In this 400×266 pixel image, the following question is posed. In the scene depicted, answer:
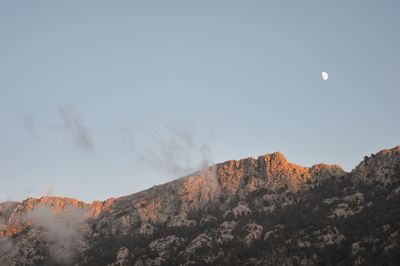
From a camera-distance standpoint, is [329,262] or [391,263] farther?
[329,262]

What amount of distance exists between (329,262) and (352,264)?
1067cm

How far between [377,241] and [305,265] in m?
27.3

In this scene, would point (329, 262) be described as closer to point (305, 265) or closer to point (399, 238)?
point (305, 265)

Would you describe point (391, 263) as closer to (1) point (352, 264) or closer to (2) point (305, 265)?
(1) point (352, 264)

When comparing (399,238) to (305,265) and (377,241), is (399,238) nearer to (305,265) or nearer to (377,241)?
(377,241)

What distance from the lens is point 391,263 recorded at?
580ft

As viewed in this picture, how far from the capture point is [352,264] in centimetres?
18862

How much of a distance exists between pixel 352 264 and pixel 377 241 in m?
13.2

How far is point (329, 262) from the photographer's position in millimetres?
197375

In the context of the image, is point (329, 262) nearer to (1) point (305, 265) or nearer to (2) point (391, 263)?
(1) point (305, 265)

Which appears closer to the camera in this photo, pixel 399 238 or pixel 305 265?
pixel 399 238

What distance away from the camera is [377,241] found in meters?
193

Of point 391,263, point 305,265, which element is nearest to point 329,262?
point 305,265

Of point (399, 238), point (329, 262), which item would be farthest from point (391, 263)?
point (329, 262)
